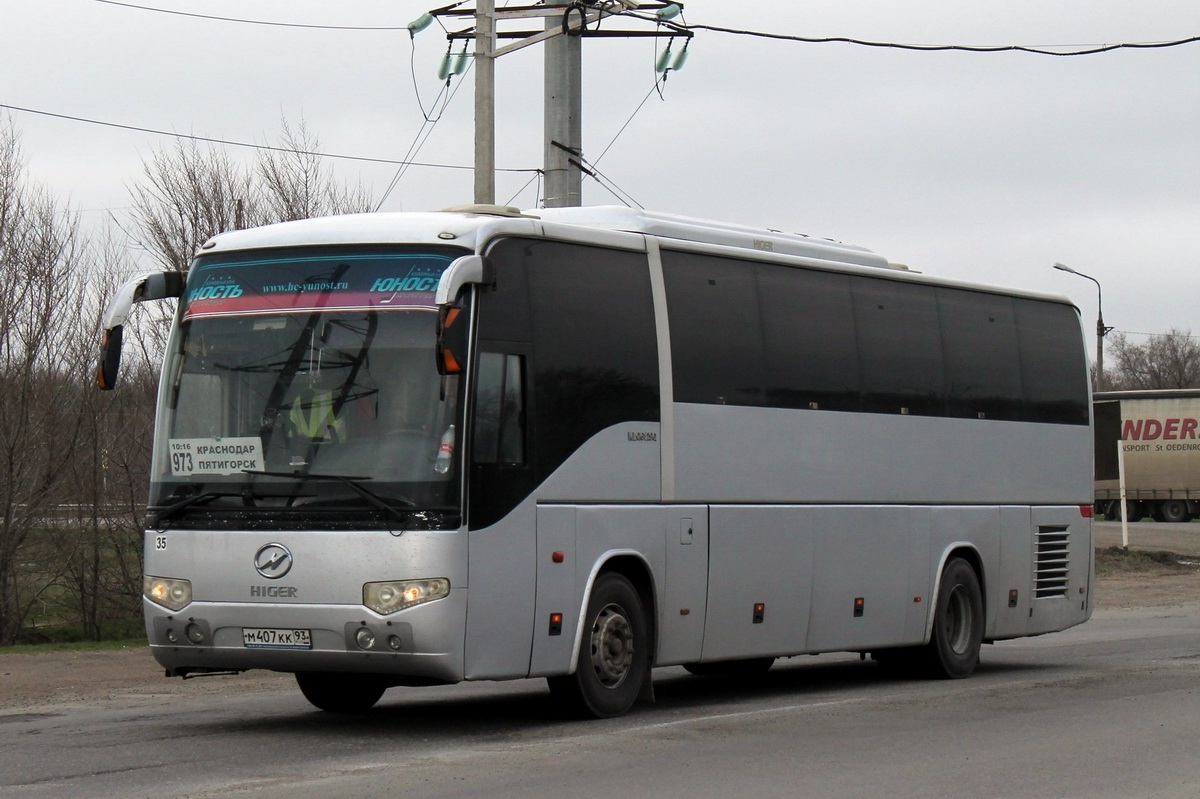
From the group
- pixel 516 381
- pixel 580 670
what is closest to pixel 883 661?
pixel 580 670

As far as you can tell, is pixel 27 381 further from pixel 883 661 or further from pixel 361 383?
pixel 361 383

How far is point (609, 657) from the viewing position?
462 inches

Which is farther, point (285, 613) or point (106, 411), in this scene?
point (106, 411)

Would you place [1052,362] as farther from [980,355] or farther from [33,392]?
[33,392]

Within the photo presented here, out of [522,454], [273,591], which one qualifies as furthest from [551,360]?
[273,591]

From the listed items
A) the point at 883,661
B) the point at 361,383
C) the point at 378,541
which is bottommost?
the point at 883,661

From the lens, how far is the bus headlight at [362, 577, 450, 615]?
1024cm

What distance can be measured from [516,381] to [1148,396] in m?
52.4

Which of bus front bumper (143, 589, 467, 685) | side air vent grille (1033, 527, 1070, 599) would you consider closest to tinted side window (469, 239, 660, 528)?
bus front bumper (143, 589, 467, 685)

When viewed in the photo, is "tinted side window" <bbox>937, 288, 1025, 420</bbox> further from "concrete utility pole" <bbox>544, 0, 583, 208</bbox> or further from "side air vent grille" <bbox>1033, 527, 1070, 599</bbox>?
"concrete utility pole" <bbox>544, 0, 583, 208</bbox>

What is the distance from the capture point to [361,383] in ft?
34.7

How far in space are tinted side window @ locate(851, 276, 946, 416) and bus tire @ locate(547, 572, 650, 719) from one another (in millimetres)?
3757

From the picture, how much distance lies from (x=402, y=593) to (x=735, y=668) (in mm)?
6407

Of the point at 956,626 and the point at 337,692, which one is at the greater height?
the point at 956,626
